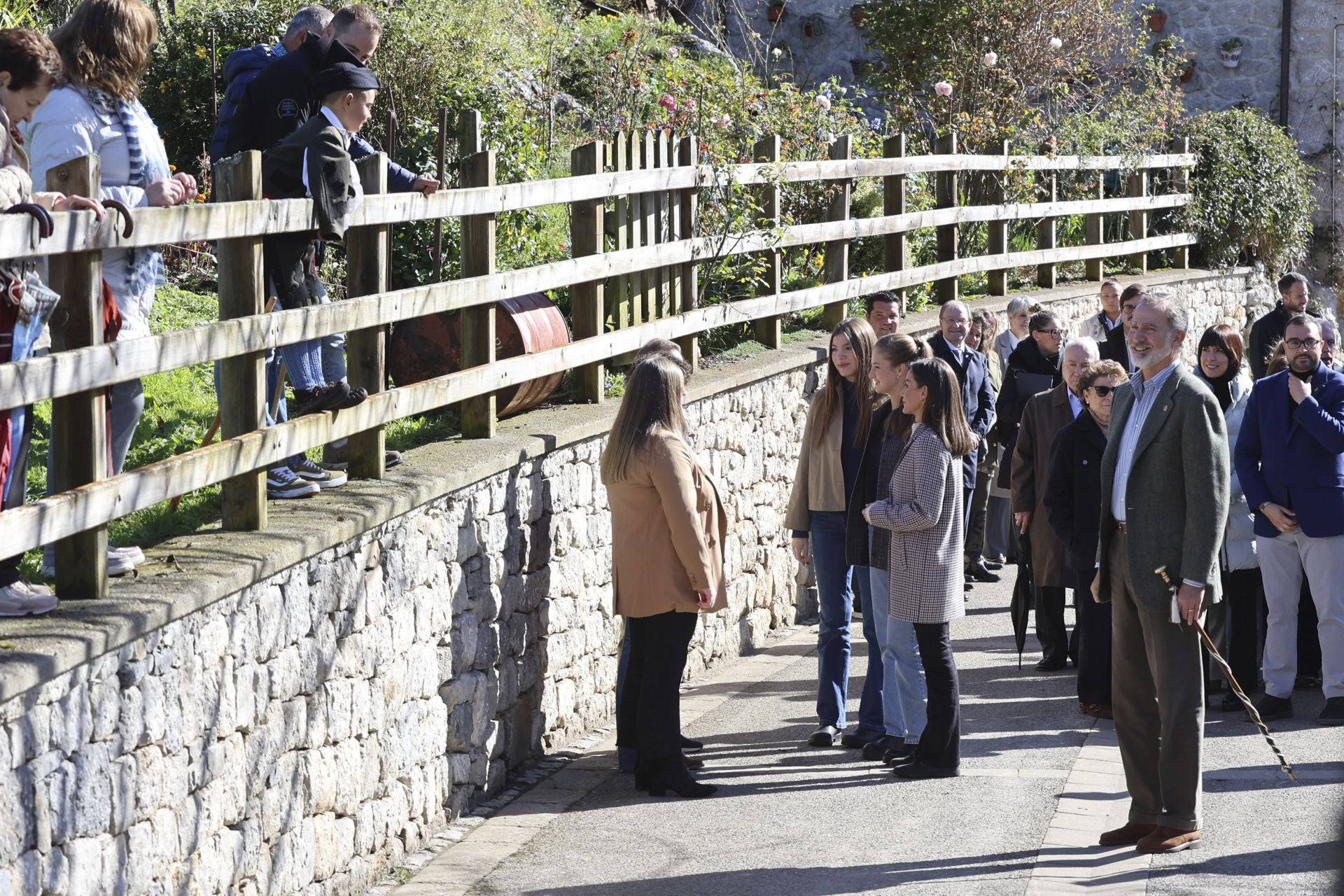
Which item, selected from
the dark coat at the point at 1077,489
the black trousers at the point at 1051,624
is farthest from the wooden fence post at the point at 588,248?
the black trousers at the point at 1051,624

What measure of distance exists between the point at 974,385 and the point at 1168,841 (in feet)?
15.6

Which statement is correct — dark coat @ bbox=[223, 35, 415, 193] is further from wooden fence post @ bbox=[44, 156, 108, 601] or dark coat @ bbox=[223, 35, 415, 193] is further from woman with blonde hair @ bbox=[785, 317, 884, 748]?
wooden fence post @ bbox=[44, 156, 108, 601]

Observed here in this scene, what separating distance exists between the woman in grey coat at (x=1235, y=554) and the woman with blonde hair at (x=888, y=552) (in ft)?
6.37

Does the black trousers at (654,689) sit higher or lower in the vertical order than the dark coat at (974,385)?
lower

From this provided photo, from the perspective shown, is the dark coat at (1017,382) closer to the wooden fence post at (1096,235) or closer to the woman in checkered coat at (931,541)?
the woman in checkered coat at (931,541)

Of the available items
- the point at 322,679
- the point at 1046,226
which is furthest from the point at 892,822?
the point at 1046,226

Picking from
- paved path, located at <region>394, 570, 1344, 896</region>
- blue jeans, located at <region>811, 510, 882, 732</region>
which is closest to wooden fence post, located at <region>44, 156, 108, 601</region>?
paved path, located at <region>394, 570, 1344, 896</region>

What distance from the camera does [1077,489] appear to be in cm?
777

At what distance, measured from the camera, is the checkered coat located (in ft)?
22.2

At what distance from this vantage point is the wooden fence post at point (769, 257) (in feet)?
33.7

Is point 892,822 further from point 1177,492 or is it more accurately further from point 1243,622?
point 1243,622

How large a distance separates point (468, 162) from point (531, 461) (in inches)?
50.3

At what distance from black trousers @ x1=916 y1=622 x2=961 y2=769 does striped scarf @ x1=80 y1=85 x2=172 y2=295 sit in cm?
349

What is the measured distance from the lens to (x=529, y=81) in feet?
46.7
